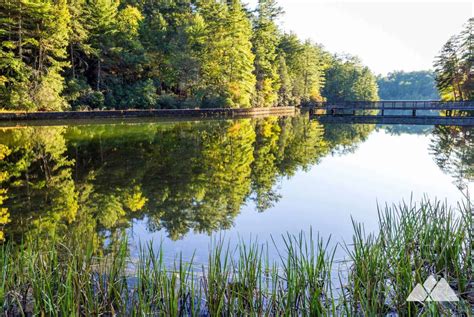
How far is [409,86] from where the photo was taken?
14462 cm

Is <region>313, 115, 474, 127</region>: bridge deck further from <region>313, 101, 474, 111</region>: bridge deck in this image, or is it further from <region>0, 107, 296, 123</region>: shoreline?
<region>0, 107, 296, 123</region>: shoreline

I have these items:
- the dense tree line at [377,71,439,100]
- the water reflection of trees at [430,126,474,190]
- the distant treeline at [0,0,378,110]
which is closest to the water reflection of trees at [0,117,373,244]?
the water reflection of trees at [430,126,474,190]

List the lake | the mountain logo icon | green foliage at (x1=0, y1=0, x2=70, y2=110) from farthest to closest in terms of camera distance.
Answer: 1. green foliage at (x1=0, y1=0, x2=70, y2=110)
2. the lake
3. the mountain logo icon

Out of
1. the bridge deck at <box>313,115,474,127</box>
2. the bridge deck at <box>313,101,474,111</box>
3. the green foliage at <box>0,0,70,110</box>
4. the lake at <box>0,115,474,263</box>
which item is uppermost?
the green foliage at <box>0,0,70,110</box>

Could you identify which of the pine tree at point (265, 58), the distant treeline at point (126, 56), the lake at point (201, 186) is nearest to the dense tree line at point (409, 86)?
the pine tree at point (265, 58)

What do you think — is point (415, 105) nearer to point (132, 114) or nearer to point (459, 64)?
point (459, 64)

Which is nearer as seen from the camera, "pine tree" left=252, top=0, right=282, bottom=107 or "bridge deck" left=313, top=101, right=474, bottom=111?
"bridge deck" left=313, top=101, right=474, bottom=111

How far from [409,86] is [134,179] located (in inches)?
5924

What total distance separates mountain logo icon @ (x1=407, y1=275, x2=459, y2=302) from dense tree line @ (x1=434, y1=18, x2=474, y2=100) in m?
44.4

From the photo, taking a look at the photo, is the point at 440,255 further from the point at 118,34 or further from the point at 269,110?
the point at 269,110

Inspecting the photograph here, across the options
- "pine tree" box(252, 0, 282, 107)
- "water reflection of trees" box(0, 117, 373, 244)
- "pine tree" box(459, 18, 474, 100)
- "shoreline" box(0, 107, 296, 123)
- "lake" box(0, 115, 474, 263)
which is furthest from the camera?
"pine tree" box(252, 0, 282, 107)

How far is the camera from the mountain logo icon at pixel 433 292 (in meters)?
3.10

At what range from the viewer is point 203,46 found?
140ft

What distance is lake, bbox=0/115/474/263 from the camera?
6762mm
